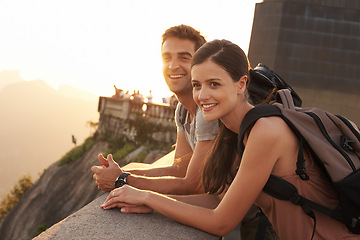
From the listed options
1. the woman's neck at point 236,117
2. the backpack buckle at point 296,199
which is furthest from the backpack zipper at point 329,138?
the woman's neck at point 236,117

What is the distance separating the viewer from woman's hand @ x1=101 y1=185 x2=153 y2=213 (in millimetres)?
2494

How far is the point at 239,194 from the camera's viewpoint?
2.12m

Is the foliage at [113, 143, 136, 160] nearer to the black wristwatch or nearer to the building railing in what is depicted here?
the building railing

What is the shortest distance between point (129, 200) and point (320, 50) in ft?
46.4

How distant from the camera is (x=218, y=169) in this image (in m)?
2.52

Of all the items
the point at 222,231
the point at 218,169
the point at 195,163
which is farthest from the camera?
the point at 195,163

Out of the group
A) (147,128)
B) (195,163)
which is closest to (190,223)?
(195,163)

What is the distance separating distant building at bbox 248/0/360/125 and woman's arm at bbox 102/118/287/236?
43.6 ft

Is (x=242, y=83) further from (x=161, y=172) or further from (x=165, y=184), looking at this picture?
(x=161, y=172)

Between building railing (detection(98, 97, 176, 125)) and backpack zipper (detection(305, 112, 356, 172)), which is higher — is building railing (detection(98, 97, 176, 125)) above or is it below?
below

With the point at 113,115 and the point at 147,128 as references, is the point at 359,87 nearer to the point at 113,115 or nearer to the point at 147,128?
the point at 147,128

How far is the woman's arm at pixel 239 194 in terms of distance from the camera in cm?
200

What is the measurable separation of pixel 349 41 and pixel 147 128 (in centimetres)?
1123

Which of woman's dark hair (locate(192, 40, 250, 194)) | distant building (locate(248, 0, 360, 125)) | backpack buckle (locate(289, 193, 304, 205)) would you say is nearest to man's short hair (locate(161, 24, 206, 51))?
woman's dark hair (locate(192, 40, 250, 194))
